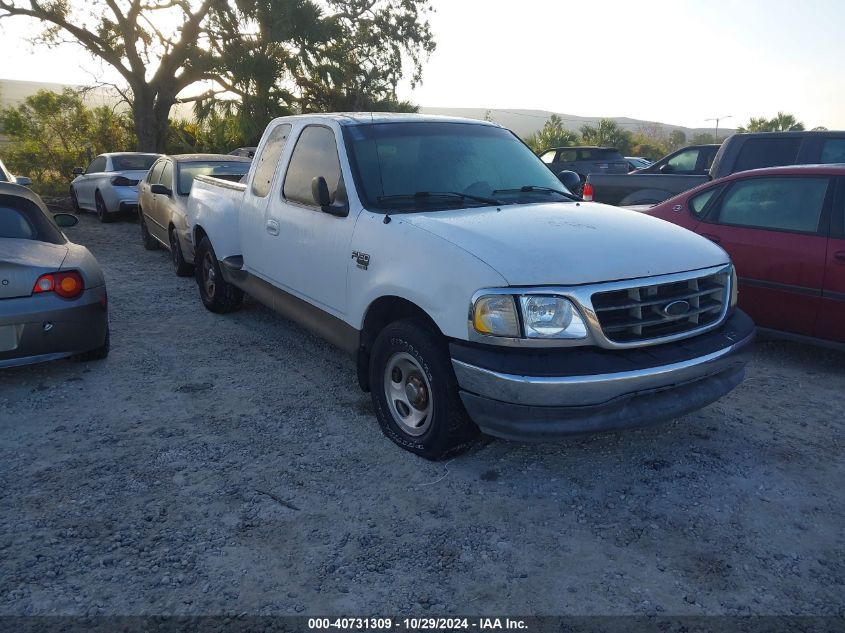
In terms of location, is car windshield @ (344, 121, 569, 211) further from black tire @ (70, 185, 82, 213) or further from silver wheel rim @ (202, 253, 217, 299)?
black tire @ (70, 185, 82, 213)

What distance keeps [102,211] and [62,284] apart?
1033 cm

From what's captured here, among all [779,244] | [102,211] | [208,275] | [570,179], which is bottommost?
[208,275]

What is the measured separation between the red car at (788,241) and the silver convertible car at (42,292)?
516 centimetres

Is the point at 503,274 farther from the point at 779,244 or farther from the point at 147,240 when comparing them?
the point at 147,240

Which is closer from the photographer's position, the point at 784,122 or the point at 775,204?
the point at 775,204

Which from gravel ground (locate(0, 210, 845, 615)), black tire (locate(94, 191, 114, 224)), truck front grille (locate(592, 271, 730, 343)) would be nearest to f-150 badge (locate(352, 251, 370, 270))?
gravel ground (locate(0, 210, 845, 615))

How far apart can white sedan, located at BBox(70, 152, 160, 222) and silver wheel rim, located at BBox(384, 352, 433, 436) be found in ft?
37.4

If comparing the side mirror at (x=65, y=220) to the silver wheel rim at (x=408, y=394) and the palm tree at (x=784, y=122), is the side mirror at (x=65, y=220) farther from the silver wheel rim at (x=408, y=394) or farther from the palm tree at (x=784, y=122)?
the palm tree at (x=784, y=122)

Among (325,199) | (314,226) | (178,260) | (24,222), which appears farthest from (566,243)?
(178,260)

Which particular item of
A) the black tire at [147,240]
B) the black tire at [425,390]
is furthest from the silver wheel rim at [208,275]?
the black tire at [147,240]

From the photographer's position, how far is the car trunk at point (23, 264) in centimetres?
446

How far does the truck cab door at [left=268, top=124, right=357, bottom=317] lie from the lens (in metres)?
4.20

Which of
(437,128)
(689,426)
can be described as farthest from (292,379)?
(689,426)

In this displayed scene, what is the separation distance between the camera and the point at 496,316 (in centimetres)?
314
